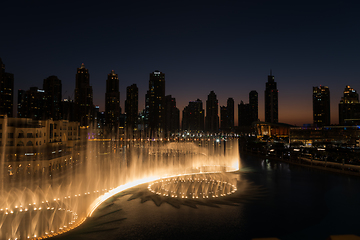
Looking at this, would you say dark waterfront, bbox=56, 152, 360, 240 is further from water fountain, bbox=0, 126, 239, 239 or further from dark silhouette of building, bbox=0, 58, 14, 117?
dark silhouette of building, bbox=0, 58, 14, 117

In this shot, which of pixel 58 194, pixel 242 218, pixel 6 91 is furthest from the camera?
pixel 6 91

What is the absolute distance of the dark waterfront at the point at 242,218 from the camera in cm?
1262

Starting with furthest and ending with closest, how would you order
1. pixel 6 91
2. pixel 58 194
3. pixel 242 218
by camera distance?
1. pixel 6 91
2. pixel 58 194
3. pixel 242 218

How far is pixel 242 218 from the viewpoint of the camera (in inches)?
578

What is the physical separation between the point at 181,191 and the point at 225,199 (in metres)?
4.06

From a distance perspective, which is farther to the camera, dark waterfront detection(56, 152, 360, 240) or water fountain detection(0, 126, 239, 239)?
water fountain detection(0, 126, 239, 239)

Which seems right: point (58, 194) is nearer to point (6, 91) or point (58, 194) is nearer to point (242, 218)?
point (242, 218)

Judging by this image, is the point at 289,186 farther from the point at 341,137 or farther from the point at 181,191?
Result: the point at 341,137

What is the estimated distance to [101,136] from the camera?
423ft

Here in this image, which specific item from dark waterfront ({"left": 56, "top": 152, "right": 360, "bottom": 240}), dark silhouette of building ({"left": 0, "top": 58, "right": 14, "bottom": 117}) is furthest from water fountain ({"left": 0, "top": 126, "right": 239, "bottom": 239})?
dark silhouette of building ({"left": 0, "top": 58, "right": 14, "bottom": 117})

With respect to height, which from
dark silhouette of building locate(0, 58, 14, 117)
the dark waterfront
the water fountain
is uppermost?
dark silhouette of building locate(0, 58, 14, 117)

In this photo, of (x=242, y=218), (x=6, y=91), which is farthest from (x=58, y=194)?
(x=6, y=91)

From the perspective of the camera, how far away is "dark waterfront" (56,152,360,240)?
1262cm

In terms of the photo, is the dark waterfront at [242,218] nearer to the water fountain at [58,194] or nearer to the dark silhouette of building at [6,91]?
the water fountain at [58,194]
